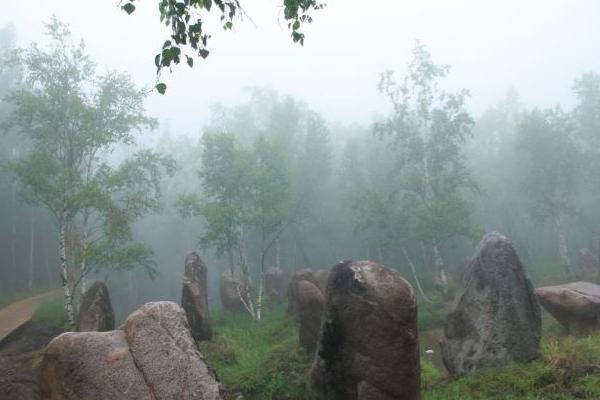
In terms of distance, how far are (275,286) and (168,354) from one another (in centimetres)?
2232

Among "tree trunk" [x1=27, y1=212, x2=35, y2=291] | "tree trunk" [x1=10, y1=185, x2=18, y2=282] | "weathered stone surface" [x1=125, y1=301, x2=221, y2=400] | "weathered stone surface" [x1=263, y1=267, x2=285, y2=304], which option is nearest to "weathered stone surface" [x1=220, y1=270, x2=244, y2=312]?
"weathered stone surface" [x1=263, y1=267, x2=285, y2=304]

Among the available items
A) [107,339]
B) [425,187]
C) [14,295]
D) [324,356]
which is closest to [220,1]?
[107,339]

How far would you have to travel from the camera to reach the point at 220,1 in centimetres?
559

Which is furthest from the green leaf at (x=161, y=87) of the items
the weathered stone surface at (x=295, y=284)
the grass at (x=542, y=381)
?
the weathered stone surface at (x=295, y=284)

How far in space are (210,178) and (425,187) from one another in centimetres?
1285

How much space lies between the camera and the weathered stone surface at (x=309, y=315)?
13570 mm

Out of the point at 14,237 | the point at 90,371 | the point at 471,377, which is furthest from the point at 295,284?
the point at 14,237

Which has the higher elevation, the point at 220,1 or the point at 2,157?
the point at 2,157

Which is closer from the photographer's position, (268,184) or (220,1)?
(220,1)

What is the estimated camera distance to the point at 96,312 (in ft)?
52.3

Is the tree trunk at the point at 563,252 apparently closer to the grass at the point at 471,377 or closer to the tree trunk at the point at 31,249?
the grass at the point at 471,377

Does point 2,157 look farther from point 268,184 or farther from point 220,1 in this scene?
point 220,1

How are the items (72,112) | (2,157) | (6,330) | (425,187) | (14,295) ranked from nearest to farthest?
1. (6,330)
2. (72,112)
3. (425,187)
4. (14,295)
5. (2,157)

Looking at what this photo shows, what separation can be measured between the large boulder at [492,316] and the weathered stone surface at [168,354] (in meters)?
6.13
